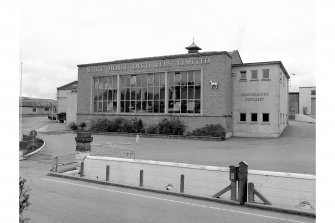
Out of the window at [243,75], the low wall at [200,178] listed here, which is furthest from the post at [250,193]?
the window at [243,75]

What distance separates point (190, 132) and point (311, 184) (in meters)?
23.8

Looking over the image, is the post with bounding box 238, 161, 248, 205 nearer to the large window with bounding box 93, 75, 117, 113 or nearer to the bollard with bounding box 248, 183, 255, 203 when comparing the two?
the bollard with bounding box 248, 183, 255, 203

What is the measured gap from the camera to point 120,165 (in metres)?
Answer: 14.5

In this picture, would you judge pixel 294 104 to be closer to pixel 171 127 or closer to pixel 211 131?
pixel 211 131

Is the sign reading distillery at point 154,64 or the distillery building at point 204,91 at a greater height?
the sign reading distillery at point 154,64

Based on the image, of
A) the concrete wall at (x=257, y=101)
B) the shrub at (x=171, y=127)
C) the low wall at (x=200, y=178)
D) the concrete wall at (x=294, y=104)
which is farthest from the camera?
the concrete wall at (x=294, y=104)

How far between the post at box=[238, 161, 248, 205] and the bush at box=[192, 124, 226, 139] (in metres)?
21.3

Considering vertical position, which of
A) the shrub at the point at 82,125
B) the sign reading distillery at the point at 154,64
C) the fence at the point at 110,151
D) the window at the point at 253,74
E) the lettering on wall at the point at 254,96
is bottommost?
the fence at the point at 110,151

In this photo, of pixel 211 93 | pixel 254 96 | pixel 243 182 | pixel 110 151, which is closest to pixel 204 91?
pixel 211 93

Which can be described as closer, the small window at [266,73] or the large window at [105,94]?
the small window at [266,73]

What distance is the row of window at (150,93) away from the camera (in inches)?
1367

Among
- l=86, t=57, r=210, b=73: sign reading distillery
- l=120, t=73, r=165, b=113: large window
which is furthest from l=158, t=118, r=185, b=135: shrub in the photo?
l=86, t=57, r=210, b=73: sign reading distillery

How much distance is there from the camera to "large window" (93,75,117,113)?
40.3 meters

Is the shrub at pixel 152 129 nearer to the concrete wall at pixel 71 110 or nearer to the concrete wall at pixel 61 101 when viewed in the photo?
the concrete wall at pixel 71 110
